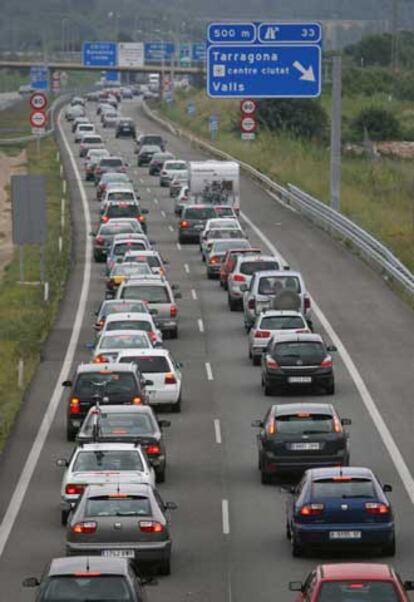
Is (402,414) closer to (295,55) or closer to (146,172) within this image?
(295,55)

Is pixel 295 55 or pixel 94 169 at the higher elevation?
pixel 295 55

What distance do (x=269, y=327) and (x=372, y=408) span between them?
19.3 feet

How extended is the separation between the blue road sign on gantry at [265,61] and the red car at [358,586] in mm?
41937

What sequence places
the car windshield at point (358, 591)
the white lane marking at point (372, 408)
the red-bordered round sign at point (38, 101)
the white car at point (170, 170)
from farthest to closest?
1. the white car at point (170, 170)
2. the red-bordered round sign at point (38, 101)
3. the white lane marking at point (372, 408)
4. the car windshield at point (358, 591)

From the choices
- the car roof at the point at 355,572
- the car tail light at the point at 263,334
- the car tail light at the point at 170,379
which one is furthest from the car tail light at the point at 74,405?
the car roof at the point at 355,572

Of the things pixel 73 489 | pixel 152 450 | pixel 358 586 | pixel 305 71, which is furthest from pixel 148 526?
pixel 305 71

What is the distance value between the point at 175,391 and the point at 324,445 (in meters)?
7.65

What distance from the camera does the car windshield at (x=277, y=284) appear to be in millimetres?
48000

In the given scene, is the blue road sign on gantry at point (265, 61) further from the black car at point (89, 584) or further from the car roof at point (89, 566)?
the black car at point (89, 584)

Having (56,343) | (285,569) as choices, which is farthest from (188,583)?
(56,343)

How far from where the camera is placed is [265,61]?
6012 cm

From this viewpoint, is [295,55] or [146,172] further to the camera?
[146,172]

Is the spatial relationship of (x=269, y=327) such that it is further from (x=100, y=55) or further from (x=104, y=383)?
(x=100, y=55)

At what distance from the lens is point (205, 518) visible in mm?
28391
